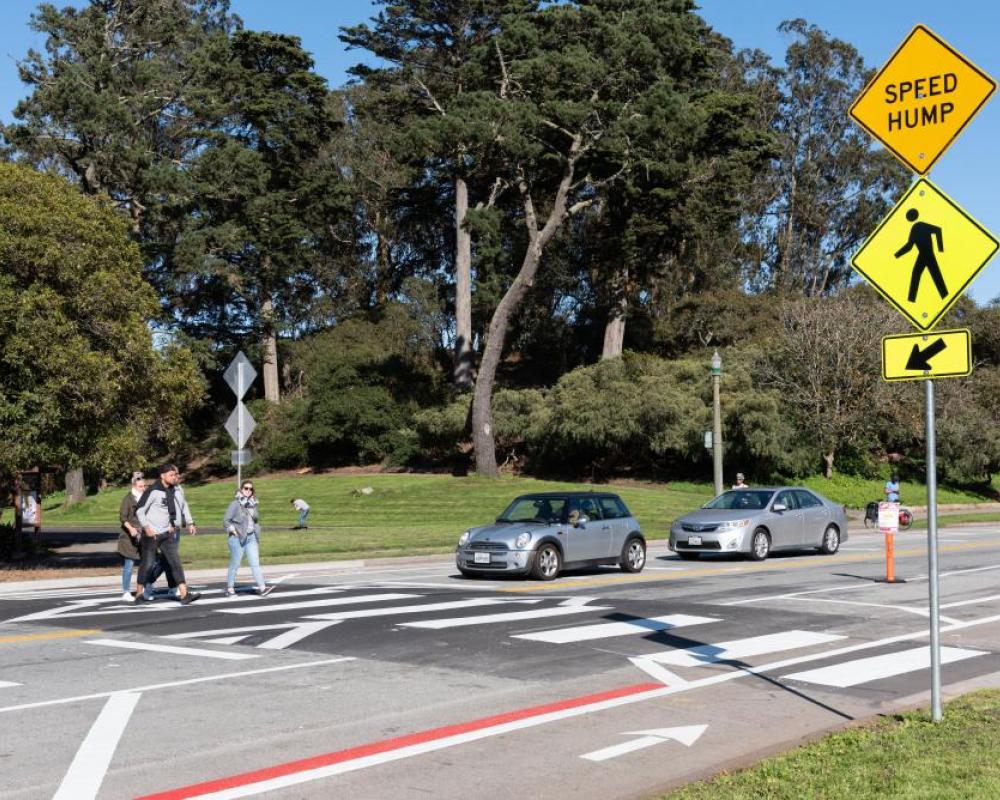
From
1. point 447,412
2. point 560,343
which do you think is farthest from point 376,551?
point 560,343

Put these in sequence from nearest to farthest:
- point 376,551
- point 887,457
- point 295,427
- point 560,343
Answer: point 376,551, point 887,457, point 295,427, point 560,343

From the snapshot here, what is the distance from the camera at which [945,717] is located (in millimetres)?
7457

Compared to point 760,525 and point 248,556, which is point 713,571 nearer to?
point 760,525

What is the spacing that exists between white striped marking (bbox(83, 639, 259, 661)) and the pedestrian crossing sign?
671 centimetres

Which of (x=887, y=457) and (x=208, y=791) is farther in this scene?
(x=887, y=457)

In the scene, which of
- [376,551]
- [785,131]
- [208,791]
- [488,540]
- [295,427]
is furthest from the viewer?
[785,131]

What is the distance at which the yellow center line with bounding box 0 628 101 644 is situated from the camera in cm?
1158

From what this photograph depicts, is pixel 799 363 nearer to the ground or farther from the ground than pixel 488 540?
farther from the ground

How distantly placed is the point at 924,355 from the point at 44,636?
31.0 ft

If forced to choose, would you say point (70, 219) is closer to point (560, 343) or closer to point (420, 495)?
point (420, 495)

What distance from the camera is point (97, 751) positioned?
274 inches

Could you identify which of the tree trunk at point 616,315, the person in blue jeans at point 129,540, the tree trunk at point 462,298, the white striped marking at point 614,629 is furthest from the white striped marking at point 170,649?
the tree trunk at point 616,315

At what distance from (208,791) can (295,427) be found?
181ft

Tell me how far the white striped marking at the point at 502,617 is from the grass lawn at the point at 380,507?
9781mm
